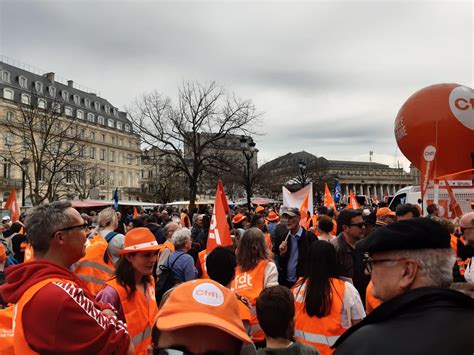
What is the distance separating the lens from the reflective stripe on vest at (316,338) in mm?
3235

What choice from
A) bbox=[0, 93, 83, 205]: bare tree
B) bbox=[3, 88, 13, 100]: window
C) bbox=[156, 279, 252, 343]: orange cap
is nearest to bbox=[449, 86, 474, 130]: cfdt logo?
bbox=[156, 279, 252, 343]: orange cap

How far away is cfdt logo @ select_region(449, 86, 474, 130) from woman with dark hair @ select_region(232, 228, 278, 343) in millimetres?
9390

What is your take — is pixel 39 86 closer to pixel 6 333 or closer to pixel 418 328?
pixel 6 333

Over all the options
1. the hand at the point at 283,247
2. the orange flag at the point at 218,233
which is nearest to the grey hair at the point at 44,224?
the orange flag at the point at 218,233

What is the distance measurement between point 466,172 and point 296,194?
482 centimetres

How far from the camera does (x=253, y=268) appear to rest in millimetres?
4371

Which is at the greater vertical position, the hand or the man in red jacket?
the man in red jacket

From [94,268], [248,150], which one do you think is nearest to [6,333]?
[94,268]

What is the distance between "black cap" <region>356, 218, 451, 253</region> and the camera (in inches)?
71.5

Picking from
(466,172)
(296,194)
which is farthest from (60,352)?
(466,172)

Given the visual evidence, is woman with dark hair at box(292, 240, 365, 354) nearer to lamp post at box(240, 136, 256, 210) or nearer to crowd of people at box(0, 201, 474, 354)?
crowd of people at box(0, 201, 474, 354)

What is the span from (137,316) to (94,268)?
76.7 inches

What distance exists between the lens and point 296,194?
1119 centimetres

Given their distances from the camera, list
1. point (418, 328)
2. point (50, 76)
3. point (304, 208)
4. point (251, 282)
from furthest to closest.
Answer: point (50, 76), point (304, 208), point (251, 282), point (418, 328)
